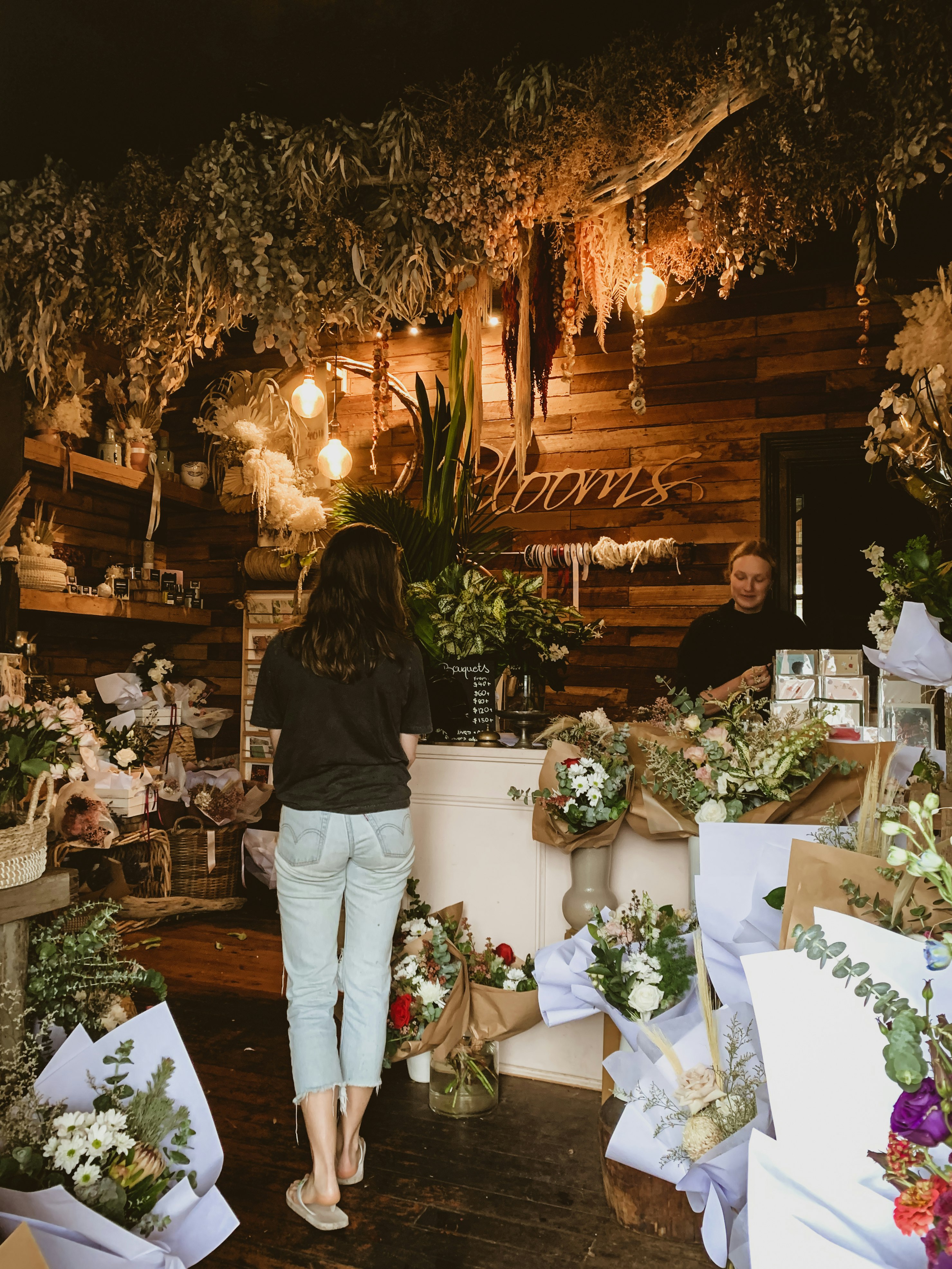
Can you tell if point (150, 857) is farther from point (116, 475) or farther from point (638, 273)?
point (638, 273)

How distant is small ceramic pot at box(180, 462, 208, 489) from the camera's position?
19.9 ft

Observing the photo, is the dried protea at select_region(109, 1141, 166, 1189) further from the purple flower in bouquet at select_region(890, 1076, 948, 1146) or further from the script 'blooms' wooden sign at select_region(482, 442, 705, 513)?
the script 'blooms' wooden sign at select_region(482, 442, 705, 513)

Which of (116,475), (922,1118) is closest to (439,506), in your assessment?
(116,475)

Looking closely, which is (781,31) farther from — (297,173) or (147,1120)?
(147,1120)

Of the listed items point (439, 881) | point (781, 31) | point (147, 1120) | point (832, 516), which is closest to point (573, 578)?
point (832, 516)

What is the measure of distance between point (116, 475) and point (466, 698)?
10.5 ft

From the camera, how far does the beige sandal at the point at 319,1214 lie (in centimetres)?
209

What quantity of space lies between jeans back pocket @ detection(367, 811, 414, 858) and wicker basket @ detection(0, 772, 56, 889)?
744 millimetres

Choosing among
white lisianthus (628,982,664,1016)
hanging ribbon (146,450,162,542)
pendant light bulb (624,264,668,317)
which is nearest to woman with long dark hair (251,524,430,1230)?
white lisianthus (628,982,664,1016)

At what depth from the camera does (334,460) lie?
5.56 meters

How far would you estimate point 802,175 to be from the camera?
2.88 meters

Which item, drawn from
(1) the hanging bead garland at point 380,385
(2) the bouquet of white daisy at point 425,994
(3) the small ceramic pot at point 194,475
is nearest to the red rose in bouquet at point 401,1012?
(2) the bouquet of white daisy at point 425,994

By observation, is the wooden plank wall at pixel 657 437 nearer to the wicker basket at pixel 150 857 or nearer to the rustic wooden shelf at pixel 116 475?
the rustic wooden shelf at pixel 116 475

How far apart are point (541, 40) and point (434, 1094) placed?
10.7ft
